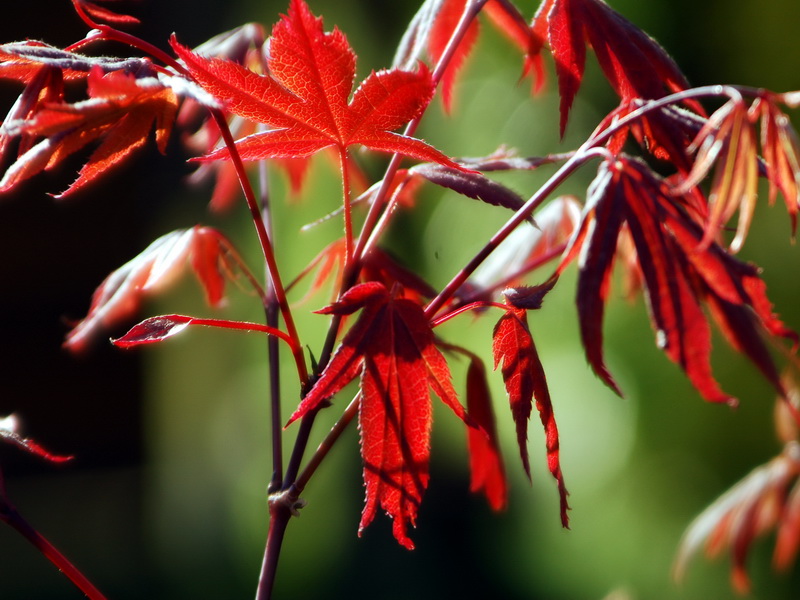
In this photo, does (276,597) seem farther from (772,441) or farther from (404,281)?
(404,281)

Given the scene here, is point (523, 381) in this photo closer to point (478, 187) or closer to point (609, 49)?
point (478, 187)

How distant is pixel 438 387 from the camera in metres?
A: 0.43

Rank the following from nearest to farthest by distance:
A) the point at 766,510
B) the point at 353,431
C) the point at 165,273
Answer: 1. the point at 165,273
2. the point at 766,510
3. the point at 353,431

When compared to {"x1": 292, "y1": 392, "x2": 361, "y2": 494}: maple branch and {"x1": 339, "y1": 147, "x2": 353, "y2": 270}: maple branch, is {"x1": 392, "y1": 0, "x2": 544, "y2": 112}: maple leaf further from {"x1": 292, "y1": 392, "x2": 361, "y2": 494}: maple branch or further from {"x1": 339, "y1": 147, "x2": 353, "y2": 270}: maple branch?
{"x1": 292, "y1": 392, "x2": 361, "y2": 494}: maple branch

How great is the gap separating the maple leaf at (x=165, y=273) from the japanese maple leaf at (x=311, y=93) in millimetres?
184

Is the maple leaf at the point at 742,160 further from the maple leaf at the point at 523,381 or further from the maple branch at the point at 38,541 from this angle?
the maple branch at the point at 38,541

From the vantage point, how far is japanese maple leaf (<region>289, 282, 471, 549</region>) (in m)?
0.42

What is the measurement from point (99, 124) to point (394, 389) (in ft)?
0.67

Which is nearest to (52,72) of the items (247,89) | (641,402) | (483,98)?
(247,89)

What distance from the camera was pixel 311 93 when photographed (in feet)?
1.36

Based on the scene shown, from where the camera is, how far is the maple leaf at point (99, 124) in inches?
13.7

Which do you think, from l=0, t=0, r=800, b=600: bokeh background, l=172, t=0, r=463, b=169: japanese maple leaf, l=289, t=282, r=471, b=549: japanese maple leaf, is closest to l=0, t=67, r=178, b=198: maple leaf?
l=172, t=0, r=463, b=169: japanese maple leaf

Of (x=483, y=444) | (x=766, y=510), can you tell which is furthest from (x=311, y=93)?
(x=766, y=510)

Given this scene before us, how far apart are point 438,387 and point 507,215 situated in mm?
2166
